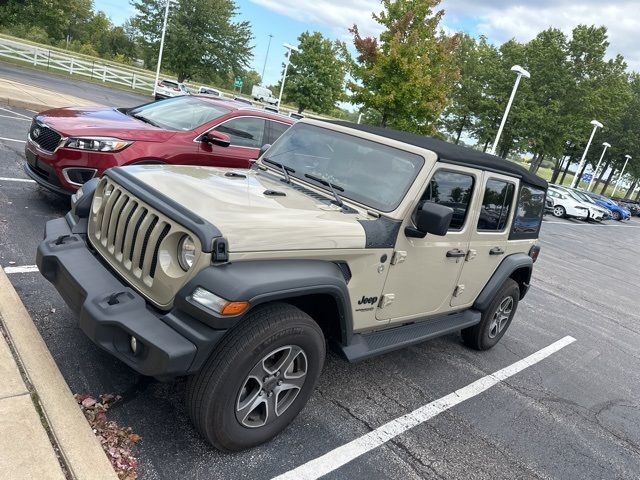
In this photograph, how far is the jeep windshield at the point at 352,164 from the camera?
3525 millimetres

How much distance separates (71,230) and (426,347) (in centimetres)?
349

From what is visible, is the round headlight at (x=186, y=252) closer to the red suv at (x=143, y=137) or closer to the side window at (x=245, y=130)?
the red suv at (x=143, y=137)

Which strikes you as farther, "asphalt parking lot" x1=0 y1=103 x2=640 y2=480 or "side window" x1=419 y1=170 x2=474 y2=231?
"side window" x1=419 y1=170 x2=474 y2=231

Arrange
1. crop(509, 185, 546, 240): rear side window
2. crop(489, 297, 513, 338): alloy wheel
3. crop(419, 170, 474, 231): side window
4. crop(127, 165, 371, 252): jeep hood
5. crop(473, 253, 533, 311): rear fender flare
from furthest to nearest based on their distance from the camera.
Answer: crop(489, 297, 513, 338): alloy wheel → crop(509, 185, 546, 240): rear side window → crop(473, 253, 533, 311): rear fender flare → crop(419, 170, 474, 231): side window → crop(127, 165, 371, 252): jeep hood

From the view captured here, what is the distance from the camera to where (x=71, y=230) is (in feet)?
10.9

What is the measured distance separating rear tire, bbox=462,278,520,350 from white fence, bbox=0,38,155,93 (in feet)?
103

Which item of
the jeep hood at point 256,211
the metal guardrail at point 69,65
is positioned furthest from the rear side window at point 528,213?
the metal guardrail at point 69,65

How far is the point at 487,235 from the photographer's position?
444cm

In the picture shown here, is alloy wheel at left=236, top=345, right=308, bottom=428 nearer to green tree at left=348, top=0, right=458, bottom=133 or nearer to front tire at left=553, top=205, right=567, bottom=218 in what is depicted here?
green tree at left=348, top=0, right=458, bottom=133

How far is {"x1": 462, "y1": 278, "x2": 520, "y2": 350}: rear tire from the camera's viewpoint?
492 centimetres

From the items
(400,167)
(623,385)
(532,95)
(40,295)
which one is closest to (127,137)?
(40,295)

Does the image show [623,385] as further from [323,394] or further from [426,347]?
[323,394]

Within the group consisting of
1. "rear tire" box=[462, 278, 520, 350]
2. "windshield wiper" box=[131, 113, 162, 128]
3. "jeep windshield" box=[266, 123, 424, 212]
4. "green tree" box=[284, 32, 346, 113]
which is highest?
"green tree" box=[284, 32, 346, 113]

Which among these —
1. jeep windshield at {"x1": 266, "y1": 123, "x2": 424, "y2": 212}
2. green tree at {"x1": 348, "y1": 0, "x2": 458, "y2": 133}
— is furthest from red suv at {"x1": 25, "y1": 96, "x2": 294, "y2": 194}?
green tree at {"x1": 348, "y1": 0, "x2": 458, "y2": 133}
